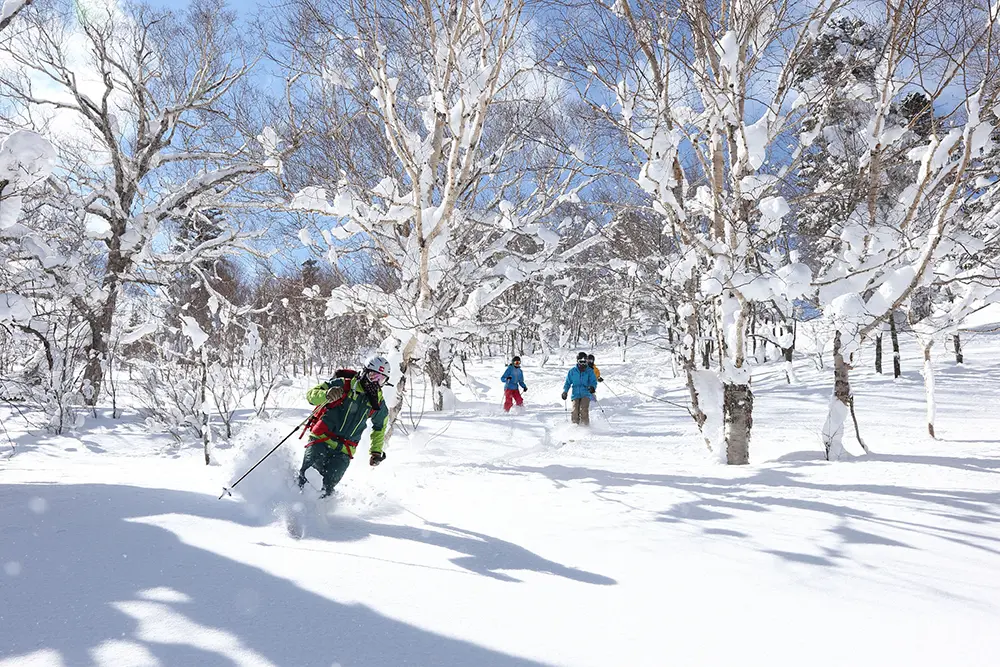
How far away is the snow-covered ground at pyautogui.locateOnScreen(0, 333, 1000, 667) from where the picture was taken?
83.4 inches

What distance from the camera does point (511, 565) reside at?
117 inches

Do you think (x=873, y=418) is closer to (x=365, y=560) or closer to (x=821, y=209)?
(x=821, y=209)

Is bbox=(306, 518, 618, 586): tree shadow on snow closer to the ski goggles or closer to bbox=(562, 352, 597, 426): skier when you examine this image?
the ski goggles

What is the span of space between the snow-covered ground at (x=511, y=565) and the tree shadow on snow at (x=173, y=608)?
0.03ft

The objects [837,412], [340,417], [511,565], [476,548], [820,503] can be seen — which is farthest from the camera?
[837,412]

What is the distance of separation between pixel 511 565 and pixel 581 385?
24.9 ft

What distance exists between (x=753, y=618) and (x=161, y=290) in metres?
12.1

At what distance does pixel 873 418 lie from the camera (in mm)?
10664

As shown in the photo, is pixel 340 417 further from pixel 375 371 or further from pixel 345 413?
pixel 375 371

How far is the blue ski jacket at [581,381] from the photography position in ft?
34.1

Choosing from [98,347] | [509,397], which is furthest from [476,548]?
[98,347]

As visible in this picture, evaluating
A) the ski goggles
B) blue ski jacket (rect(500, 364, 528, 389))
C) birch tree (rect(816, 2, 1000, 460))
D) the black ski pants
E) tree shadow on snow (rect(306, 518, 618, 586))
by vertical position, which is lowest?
tree shadow on snow (rect(306, 518, 618, 586))

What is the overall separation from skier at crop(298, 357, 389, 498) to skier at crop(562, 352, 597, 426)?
614 centimetres

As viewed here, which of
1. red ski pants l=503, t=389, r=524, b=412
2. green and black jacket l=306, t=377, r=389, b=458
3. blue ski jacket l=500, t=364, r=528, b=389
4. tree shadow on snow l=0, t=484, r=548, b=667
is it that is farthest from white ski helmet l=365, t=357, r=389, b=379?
red ski pants l=503, t=389, r=524, b=412
